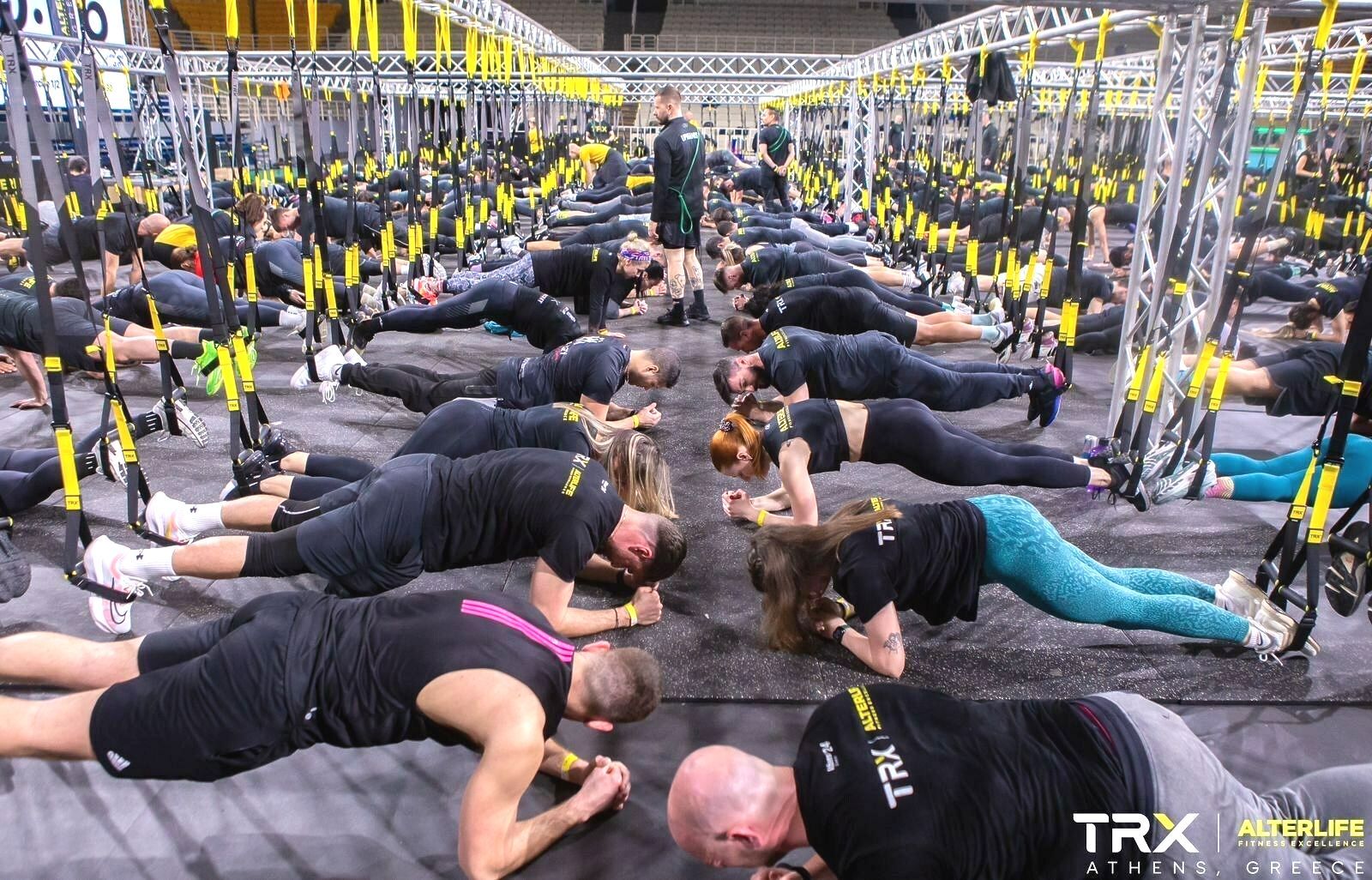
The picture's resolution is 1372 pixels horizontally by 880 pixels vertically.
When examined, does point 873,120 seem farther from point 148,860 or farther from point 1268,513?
point 148,860

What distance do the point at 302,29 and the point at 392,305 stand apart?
52.1ft

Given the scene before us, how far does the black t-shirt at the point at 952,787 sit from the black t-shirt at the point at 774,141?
10871 mm

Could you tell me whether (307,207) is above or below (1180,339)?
above

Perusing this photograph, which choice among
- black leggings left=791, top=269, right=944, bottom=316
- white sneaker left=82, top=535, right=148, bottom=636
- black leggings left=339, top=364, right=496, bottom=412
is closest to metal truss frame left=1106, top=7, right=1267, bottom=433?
black leggings left=791, top=269, right=944, bottom=316

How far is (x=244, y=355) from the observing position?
3430mm

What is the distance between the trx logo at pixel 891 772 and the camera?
1542 mm

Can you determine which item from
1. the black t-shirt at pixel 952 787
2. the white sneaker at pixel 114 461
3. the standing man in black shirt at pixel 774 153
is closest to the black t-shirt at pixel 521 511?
the black t-shirt at pixel 952 787

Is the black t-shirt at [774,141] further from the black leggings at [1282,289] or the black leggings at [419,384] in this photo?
the black leggings at [419,384]

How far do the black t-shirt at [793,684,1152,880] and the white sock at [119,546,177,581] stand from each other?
2.17 metres

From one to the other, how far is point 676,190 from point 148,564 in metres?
5.34

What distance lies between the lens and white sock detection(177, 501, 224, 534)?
10.1 ft

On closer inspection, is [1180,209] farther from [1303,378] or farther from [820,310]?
[820,310]

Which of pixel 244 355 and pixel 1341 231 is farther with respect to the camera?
pixel 1341 231

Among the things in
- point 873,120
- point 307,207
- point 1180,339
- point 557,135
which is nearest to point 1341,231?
point 873,120
